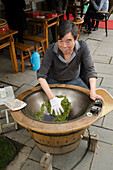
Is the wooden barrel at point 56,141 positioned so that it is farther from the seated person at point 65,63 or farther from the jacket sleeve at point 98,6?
the jacket sleeve at point 98,6

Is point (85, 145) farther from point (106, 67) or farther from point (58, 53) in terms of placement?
point (106, 67)

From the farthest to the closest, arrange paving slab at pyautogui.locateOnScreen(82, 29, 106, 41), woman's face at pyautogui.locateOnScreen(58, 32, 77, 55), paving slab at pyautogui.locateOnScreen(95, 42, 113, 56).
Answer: paving slab at pyautogui.locateOnScreen(82, 29, 106, 41), paving slab at pyautogui.locateOnScreen(95, 42, 113, 56), woman's face at pyautogui.locateOnScreen(58, 32, 77, 55)

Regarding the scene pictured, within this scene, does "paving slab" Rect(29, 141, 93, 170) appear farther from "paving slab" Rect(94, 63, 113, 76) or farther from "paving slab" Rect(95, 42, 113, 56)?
"paving slab" Rect(95, 42, 113, 56)

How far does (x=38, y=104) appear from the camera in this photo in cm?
203

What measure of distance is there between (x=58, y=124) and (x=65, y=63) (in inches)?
38.4

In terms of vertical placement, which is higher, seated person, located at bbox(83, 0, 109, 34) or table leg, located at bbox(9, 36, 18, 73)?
seated person, located at bbox(83, 0, 109, 34)

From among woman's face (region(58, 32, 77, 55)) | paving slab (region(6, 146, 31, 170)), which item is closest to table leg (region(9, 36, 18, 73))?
woman's face (region(58, 32, 77, 55))

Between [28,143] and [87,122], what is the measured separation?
1.18 meters

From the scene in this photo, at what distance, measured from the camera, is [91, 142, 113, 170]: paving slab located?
2.11m

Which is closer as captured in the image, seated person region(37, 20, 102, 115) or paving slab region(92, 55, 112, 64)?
seated person region(37, 20, 102, 115)

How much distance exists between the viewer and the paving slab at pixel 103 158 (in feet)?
6.91

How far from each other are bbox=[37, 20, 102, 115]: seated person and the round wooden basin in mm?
135

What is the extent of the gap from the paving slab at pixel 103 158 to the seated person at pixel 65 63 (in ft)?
2.75

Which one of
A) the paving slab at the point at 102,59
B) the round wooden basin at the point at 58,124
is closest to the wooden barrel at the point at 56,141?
the round wooden basin at the point at 58,124
